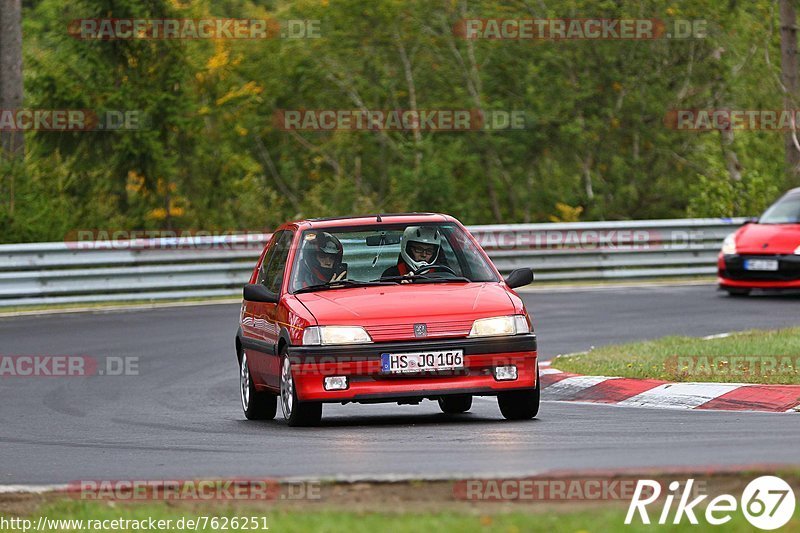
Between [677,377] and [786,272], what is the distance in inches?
369

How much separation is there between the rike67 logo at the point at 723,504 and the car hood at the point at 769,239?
15536 mm

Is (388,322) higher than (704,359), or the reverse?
(388,322)

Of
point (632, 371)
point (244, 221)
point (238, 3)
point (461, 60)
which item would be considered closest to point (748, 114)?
point (461, 60)

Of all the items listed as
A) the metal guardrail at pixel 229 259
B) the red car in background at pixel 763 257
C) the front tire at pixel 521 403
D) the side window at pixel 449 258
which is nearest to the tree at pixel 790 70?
the metal guardrail at pixel 229 259

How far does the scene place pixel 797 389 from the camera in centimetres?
1155

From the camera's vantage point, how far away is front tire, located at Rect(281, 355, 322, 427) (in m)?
10.9

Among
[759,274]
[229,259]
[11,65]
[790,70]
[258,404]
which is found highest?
[11,65]

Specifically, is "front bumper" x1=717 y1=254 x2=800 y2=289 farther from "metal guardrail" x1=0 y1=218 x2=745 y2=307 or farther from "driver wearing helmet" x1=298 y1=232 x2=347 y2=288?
"driver wearing helmet" x1=298 y1=232 x2=347 y2=288

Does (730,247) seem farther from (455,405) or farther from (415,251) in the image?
(415,251)

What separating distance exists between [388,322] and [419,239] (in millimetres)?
1456

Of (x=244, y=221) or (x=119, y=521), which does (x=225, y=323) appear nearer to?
(x=244, y=221)

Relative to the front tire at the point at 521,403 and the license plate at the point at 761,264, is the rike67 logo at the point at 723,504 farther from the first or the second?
the license plate at the point at 761,264

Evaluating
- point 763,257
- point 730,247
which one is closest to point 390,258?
point 763,257

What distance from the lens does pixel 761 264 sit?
2191cm
